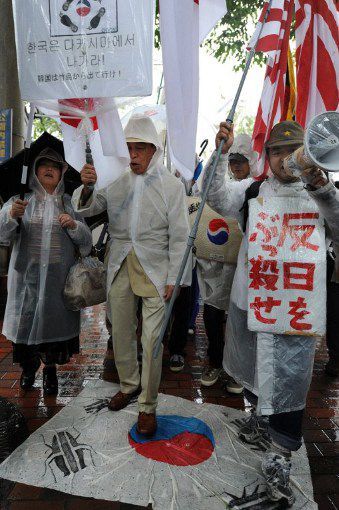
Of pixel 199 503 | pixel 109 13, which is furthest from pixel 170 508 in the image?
pixel 109 13

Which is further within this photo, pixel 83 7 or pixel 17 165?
pixel 17 165

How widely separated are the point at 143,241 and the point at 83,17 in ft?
4.42

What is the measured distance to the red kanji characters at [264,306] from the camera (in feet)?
7.59

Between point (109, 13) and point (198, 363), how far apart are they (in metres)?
3.05

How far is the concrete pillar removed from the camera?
482cm

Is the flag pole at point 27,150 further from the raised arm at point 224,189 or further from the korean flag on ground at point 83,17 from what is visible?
the raised arm at point 224,189

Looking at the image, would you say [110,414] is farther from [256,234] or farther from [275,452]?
[256,234]

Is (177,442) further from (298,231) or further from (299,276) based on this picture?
(298,231)

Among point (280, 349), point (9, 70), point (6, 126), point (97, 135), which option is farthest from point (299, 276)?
point (9, 70)

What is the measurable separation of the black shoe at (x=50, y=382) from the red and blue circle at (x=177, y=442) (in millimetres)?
808

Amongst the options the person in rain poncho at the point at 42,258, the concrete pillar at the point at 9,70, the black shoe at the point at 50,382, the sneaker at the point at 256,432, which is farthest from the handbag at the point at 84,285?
the concrete pillar at the point at 9,70

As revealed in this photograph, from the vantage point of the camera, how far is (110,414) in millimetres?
3098

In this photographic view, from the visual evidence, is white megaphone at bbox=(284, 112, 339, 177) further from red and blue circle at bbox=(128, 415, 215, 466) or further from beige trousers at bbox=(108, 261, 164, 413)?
red and blue circle at bbox=(128, 415, 215, 466)

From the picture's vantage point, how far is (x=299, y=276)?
2273 millimetres
